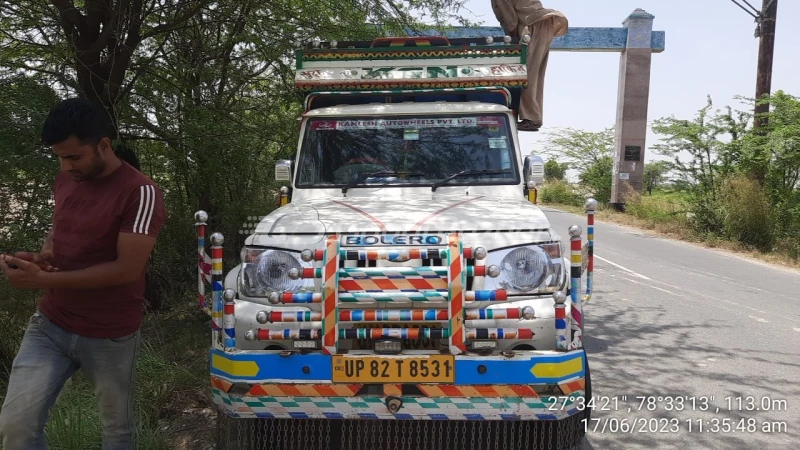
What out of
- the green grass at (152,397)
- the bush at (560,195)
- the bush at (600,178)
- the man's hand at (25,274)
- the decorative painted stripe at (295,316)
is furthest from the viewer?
the bush at (560,195)

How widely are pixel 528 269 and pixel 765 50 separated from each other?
15.1 m

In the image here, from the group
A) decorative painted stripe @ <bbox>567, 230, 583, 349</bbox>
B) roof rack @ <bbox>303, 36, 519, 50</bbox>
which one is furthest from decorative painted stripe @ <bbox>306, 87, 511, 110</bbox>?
decorative painted stripe @ <bbox>567, 230, 583, 349</bbox>

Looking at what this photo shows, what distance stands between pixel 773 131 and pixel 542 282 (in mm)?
13985

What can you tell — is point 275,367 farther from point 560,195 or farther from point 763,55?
point 560,195

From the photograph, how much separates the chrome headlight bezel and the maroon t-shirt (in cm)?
171

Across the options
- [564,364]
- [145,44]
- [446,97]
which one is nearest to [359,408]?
[564,364]

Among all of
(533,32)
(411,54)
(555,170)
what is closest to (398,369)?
(411,54)

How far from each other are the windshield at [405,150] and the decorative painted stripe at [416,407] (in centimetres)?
191

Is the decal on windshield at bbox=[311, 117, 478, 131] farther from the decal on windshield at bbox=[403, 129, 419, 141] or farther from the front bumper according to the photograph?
the front bumper

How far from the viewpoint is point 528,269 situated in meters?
3.57

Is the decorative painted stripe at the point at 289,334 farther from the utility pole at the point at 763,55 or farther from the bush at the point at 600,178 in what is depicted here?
the bush at the point at 600,178

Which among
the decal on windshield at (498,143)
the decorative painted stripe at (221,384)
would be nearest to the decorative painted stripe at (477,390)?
the decorative painted stripe at (221,384)

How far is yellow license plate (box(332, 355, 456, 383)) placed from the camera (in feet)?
10.9

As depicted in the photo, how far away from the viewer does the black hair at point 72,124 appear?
9.53 feet
